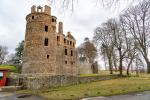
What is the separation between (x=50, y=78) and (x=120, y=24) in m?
17.2

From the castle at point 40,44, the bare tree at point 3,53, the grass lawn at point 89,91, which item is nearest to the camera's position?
the grass lawn at point 89,91

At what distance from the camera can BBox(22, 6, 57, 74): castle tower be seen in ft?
85.1

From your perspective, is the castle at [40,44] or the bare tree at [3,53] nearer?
the castle at [40,44]

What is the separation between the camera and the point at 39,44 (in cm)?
2675

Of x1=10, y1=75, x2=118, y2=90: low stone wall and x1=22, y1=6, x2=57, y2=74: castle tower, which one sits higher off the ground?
x1=22, y1=6, x2=57, y2=74: castle tower

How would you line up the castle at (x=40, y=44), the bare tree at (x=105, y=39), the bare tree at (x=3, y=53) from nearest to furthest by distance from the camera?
the castle at (x=40, y=44) < the bare tree at (x=105, y=39) < the bare tree at (x=3, y=53)

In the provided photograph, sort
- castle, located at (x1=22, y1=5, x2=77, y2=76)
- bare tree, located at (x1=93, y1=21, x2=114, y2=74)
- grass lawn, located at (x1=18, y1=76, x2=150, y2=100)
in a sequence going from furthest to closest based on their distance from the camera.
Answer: bare tree, located at (x1=93, y1=21, x2=114, y2=74), castle, located at (x1=22, y1=5, x2=77, y2=76), grass lawn, located at (x1=18, y1=76, x2=150, y2=100)

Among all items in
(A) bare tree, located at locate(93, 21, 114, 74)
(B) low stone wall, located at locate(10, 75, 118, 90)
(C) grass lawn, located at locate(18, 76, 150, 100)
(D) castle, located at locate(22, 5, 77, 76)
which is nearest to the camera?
(C) grass lawn, located at locate(18, 76, 150, 100)

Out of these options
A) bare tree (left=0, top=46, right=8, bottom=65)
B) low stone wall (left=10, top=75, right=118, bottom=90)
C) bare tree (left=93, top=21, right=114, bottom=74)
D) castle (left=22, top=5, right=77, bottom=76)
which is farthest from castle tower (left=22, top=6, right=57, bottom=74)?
bare tree (left=0, top=46, right=8, bottom=65)

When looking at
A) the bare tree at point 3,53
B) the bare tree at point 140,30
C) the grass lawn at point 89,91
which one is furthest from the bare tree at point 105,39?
the bare tree at point 3,53

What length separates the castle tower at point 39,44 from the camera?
85.1 ft

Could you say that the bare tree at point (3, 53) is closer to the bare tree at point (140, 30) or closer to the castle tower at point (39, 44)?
the castle tower at point (39, 44)

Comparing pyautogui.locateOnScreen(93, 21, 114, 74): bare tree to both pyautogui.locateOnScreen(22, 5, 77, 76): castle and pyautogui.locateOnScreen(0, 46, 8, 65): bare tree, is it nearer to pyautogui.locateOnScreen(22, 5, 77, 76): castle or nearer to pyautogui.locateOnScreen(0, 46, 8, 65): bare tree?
pyautogui.locateOnScreen(22, 5, 77, 76): castle

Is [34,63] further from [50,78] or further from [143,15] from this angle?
[143,15]
